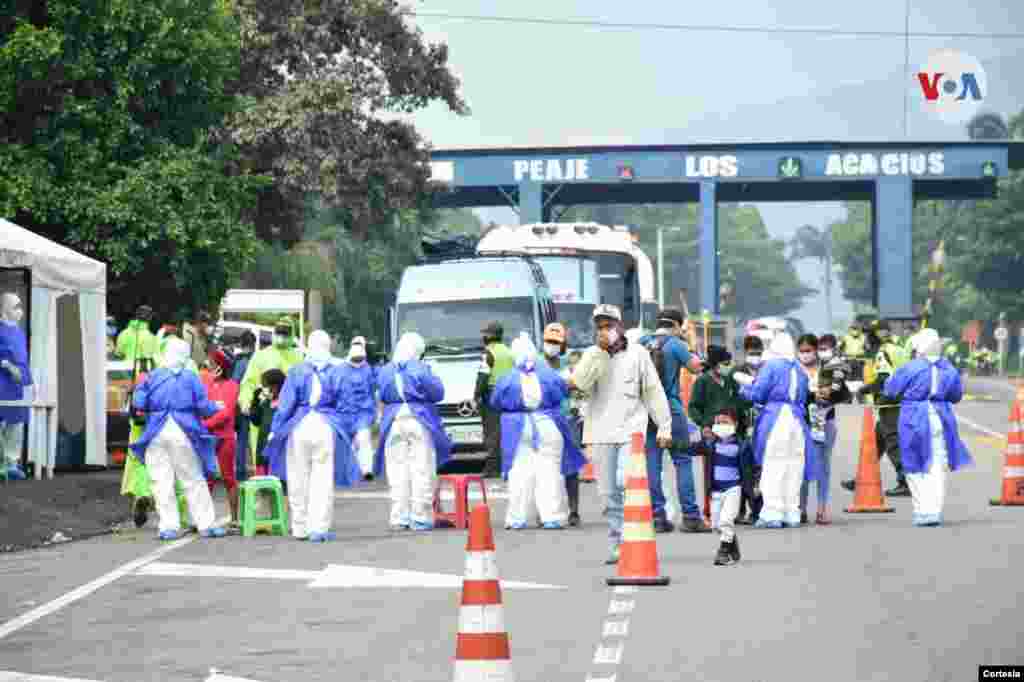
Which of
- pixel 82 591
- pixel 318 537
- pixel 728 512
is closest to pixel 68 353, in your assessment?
pixel 318 537

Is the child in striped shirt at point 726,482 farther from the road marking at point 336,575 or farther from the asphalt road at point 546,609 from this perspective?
the road marking at point 336,575

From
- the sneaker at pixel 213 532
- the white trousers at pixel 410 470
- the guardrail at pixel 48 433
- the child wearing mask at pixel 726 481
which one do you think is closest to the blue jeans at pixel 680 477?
the child wearing mask at pixel 726 481

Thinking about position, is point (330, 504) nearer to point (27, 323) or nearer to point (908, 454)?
point (908, 454)

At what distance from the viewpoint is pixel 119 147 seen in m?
32.9

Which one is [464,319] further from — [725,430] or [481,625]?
[481,625]

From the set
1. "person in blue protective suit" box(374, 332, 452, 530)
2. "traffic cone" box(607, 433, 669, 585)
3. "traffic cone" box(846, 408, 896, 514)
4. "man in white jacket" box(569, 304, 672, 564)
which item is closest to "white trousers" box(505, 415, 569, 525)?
"person in blue protective suit" box(374, 332, 452, 530)

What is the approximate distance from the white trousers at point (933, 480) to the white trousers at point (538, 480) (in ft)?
9.99

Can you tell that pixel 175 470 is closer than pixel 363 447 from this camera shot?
Yes

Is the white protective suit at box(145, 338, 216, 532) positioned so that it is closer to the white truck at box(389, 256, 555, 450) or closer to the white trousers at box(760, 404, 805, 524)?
the white trousers at box(760, 404, 805, 524)

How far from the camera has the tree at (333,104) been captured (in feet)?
139

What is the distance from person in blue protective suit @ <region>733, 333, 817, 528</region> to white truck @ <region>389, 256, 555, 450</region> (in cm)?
1109

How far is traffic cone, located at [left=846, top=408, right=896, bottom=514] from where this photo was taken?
75.2 feet

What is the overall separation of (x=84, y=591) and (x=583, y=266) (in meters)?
22.6

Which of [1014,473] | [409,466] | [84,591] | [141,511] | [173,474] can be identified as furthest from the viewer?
[1014,473]
